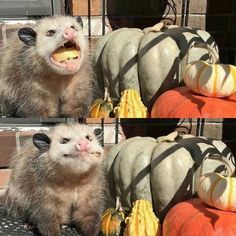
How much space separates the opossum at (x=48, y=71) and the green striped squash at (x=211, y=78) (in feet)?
0.61

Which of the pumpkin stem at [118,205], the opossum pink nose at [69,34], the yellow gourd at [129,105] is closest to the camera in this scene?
the opossum pink nose at [69,34]

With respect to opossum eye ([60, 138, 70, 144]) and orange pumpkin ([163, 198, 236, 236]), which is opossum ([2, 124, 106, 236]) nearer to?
opossum eye ([60, 138, 70, 144])

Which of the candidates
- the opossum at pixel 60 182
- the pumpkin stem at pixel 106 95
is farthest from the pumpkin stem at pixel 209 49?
the opossum at pixel 60 182

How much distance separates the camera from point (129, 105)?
0.84 m

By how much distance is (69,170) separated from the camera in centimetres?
71

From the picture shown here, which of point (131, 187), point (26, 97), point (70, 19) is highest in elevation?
point (70, 19)

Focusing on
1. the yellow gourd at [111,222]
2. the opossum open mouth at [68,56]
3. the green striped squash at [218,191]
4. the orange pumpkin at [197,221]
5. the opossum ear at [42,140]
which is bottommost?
the yellow gourd at [111,222]

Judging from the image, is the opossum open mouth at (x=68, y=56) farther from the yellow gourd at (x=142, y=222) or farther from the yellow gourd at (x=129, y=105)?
the yellow gourd at (x=142, y=222)

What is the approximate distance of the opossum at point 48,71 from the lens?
25.1 inches

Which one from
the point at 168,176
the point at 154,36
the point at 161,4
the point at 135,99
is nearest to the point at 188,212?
the point at 168,176

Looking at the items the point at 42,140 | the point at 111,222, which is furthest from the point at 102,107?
the point at 111,222

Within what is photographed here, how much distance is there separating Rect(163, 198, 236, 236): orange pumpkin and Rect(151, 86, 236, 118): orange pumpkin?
0.18m

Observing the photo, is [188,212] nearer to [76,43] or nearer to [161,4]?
[76,43]

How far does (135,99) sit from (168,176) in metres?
0.18
